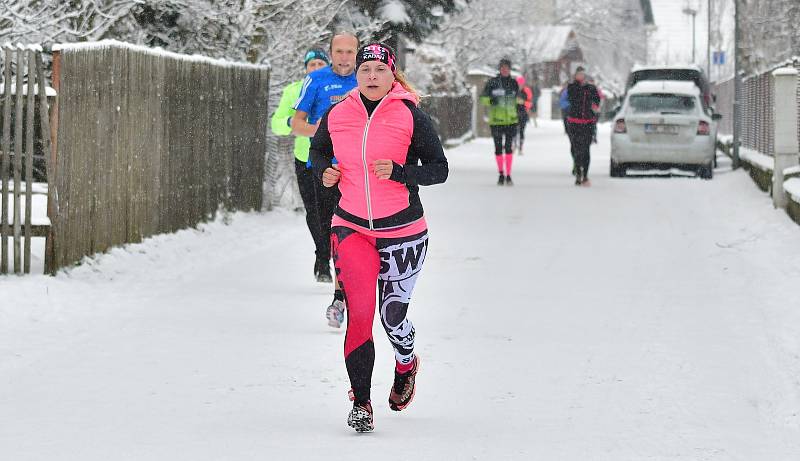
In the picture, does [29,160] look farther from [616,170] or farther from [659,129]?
[616,170]

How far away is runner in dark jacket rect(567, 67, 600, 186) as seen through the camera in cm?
2317

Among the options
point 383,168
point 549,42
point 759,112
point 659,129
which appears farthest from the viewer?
point 549,42

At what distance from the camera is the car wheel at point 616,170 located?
2580cm

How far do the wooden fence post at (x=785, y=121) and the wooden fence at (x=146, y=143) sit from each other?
5.54 metres

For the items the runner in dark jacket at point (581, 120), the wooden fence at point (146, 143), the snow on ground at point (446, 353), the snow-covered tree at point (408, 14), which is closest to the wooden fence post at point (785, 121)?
the snow on ground at point (446, 353)

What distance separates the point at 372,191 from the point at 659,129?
61.4ft

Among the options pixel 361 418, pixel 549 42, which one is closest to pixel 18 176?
pixel 361 418

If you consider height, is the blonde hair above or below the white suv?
below

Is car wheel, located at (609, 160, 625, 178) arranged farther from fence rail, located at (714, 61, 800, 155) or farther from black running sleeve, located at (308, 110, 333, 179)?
black running sleeve, located at (308, 110, 333, 179)

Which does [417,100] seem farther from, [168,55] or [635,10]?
[635,10]

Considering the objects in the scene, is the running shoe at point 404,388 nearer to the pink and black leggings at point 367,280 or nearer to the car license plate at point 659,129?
the pink and black leggings at point 367,280

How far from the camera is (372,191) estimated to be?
6723mm

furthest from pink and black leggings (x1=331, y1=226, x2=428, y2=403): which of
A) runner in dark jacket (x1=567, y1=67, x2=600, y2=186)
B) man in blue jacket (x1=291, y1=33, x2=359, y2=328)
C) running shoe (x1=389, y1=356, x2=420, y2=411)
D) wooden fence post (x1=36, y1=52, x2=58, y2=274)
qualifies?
runner in dark jacket (x1=567, y1=67, x2=600, y2=186)

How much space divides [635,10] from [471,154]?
241 ft
